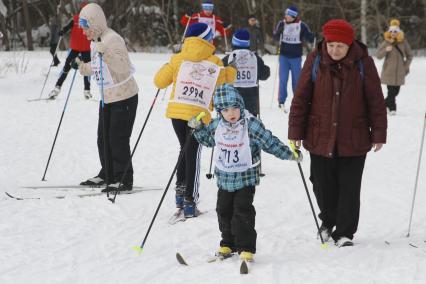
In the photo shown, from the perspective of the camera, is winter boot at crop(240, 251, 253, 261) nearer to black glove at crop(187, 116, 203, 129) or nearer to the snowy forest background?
black glove at crop(187, 116, 203, 129)

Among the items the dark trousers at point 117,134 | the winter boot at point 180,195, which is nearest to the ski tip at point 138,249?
the winter boot at point 180,195

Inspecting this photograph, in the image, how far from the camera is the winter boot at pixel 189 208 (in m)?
5.54

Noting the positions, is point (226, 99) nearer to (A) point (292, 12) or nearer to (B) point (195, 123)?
(B) point (195, 123)

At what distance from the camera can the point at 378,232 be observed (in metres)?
5.24

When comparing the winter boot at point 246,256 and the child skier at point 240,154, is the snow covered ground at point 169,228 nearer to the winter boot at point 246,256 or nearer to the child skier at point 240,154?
the winter boot at point 246,256

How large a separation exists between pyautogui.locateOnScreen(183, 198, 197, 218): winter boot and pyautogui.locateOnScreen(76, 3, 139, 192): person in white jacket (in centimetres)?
88

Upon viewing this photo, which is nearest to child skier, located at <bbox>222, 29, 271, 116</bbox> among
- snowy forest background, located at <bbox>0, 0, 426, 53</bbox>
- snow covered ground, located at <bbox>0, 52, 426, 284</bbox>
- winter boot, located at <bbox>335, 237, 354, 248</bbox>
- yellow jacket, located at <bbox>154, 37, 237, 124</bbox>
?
snow covered ground, located at <bbox>0, 52, 426, 284</bbox>

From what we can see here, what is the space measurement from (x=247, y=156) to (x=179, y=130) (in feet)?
4.33

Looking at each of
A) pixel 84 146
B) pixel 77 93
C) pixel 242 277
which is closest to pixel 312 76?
pixel 242 277

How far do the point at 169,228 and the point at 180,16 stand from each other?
79.6ft

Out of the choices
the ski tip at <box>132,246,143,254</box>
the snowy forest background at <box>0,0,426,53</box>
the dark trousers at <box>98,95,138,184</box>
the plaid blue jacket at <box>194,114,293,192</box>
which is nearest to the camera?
the plaid blue jacket at <box>194,114,293,192</box>

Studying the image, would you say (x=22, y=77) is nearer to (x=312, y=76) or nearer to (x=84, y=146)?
(x=84, y=146)

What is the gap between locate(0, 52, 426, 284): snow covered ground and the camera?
4.21m

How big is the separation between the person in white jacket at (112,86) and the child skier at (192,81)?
3.20ft
